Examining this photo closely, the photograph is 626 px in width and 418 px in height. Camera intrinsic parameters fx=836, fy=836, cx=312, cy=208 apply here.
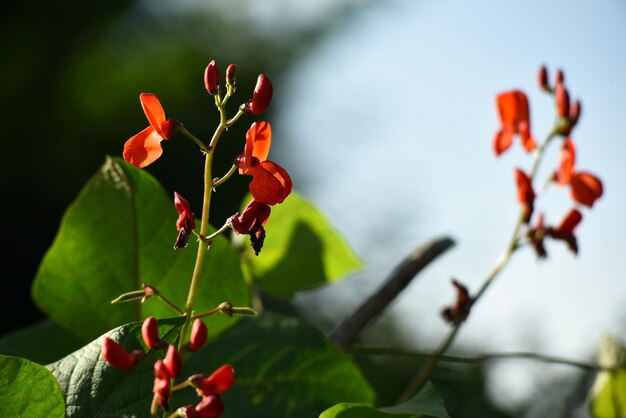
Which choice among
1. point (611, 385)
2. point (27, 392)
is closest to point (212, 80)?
point (27, 392)

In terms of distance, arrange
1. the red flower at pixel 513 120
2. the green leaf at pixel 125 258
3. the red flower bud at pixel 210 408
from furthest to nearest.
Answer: the red flower at pixel 513 120 < the green leaf at pixel 125 258 < the red flower bud at pixel 210 408

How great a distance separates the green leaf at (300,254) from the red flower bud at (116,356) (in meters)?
0.28

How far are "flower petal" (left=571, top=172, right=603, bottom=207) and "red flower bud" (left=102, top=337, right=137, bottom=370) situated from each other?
0.30 meters

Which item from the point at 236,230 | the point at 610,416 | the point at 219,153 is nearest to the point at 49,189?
the point at 219,153

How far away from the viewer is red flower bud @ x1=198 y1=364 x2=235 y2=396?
220 mm

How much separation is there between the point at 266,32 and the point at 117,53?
0.87 meters

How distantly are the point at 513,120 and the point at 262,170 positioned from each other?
260 millimetres

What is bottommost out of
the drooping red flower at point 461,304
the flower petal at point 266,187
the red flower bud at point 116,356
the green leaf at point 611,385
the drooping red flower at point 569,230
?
the green leaf at point 611,385

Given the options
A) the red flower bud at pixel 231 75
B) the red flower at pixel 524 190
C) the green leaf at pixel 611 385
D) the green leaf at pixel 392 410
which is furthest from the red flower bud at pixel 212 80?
the green leaf at pixel 611 385

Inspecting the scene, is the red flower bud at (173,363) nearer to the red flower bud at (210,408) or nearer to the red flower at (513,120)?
the red flower bud at (210,408)

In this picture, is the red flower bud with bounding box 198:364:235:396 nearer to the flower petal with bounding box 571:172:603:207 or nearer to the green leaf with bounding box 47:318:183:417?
the green leaf with bounding box 47:318:183:417

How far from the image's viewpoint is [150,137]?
0.87 ft

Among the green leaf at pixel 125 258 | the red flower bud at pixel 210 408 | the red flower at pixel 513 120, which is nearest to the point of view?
the red flower bud at pixel 210 408

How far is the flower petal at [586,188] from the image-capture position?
1.46 ft
